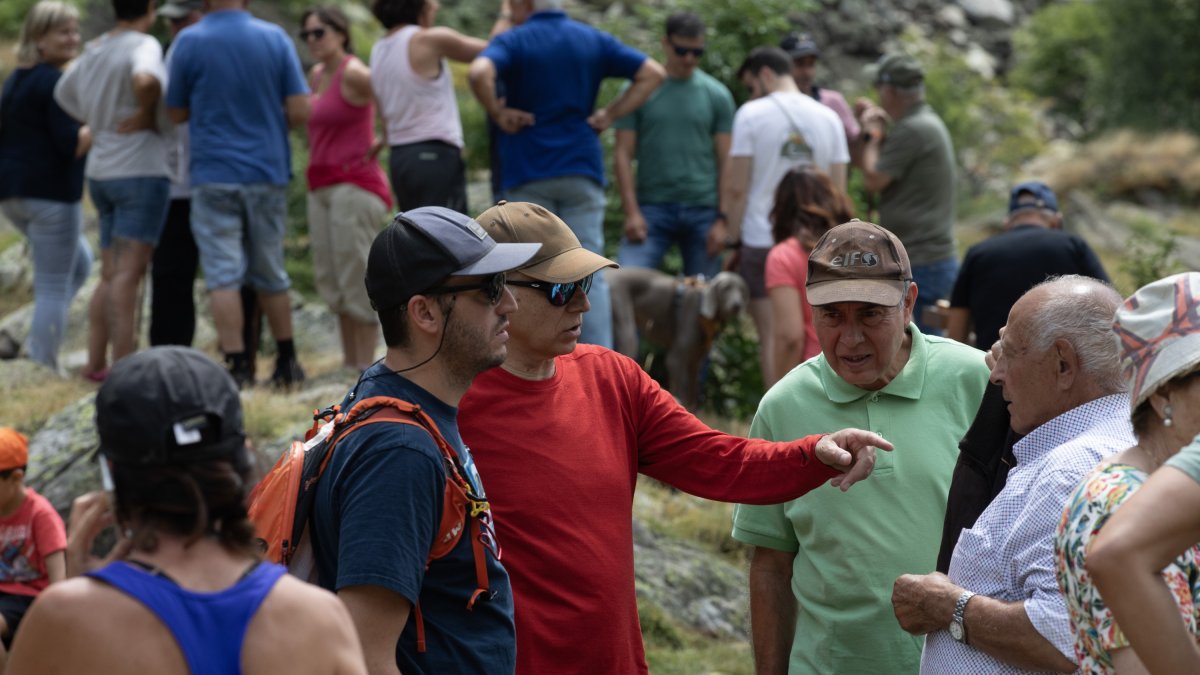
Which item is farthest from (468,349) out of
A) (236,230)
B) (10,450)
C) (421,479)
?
(236,230)

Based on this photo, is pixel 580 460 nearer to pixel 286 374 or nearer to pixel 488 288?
pixel 488 288

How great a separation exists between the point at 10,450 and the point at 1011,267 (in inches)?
182

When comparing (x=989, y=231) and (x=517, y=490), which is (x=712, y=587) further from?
(x=989, y=231)

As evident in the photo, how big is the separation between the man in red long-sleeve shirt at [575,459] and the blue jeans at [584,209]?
13.7 ft

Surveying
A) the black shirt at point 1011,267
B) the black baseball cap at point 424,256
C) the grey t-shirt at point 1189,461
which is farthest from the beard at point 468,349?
the black shirt at point 1011,267

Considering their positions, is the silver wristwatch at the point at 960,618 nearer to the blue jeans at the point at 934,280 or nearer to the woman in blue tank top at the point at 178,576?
the woman in blue tank top at the point at 178,576

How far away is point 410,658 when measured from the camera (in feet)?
9.93

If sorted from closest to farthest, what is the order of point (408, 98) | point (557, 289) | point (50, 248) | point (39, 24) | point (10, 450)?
1. point (557, 289)
2. point (10, 450)
3. point (408, 98)
4. point (39, 24)
5. point (50, 248)

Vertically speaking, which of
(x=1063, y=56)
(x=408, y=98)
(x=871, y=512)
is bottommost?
(x=1063, y=56)

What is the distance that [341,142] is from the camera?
866 centimetres

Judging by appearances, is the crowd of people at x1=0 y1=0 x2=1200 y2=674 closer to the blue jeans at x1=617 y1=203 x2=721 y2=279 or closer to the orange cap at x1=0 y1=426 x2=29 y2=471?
the orange cap at x1=0 y1=426 x2=29 y2=471

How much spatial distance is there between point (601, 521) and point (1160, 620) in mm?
1628

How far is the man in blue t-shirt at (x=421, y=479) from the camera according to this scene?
284 centimetres

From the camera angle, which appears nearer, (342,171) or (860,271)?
(860,271)
